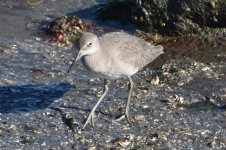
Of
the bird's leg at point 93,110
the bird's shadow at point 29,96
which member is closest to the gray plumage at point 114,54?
the bird's leg at point 93,110

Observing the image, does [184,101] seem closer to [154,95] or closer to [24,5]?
[154,95]

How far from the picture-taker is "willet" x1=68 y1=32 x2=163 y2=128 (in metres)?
8.17

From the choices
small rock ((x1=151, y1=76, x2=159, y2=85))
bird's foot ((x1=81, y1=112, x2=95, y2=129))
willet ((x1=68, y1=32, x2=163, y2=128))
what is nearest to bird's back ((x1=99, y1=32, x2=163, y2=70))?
willet ((x1=68, y1=32, x2=163, y2=128))

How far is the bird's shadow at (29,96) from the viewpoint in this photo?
8.77m

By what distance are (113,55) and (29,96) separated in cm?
133

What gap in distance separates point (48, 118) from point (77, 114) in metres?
Answer: 0.37

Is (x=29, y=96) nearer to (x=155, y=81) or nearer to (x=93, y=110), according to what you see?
(x=93, y=110)

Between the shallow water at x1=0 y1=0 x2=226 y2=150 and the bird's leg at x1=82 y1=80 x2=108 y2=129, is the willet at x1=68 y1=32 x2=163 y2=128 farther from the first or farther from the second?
the shallow water at x1=0 y1=0 x2=226 y2=150

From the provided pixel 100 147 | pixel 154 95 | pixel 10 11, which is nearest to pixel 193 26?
pixel 154 95

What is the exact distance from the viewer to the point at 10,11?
38.5 ft

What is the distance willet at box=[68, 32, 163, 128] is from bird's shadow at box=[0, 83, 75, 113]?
740 millimetres

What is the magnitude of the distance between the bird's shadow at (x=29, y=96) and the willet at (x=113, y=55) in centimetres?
74

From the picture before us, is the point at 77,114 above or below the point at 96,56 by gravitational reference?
below

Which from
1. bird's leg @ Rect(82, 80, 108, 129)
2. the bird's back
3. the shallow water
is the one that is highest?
the bird's back
